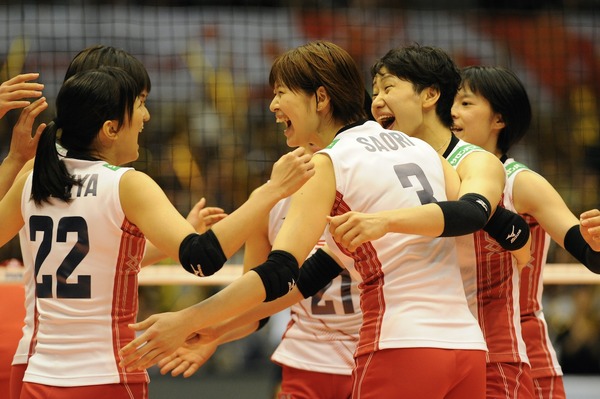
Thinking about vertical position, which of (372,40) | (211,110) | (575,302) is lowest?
(575,302)

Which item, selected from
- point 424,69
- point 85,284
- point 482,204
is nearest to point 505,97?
point 424,69

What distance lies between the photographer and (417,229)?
2.88 metres

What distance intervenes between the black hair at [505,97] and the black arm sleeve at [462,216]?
115 cm

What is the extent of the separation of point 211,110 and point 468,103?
698cm

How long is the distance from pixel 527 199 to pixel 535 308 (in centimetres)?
45

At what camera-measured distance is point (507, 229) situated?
3244 millimetres

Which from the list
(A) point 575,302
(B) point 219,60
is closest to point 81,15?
(B) point 219,60

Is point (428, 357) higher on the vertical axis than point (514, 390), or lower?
higher

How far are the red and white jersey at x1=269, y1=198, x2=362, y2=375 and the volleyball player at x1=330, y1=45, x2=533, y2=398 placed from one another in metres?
0.61

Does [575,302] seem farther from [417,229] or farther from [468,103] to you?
[417,229]

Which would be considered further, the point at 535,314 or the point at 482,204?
the point at 535,314

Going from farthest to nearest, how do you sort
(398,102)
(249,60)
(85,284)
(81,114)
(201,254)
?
(249,60) < (398,102) < (81,114) < (85,284) < (201,254)

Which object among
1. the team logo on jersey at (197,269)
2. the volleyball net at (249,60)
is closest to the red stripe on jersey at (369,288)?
the team logo on jersey at (197,269)

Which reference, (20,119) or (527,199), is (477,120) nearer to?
(527,199)
